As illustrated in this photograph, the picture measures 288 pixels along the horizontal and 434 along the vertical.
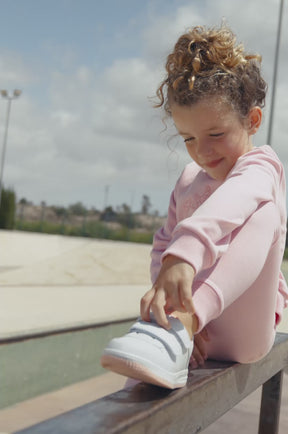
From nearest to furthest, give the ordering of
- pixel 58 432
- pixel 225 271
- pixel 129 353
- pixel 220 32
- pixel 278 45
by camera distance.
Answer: pixel 58 432, pixel 129 353, pixel 225 271, pixel 220 32, pixel 278 45

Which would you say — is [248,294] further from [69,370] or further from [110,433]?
[69,370]

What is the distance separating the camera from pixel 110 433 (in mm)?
750

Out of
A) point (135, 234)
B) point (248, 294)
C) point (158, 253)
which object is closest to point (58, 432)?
point (248, 294)

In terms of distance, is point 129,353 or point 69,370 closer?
point 129,353

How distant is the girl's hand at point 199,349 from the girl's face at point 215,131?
1.55 ft

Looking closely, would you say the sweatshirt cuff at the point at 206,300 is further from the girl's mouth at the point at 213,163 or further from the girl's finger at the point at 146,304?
the girl's mouth at the point at 213,163

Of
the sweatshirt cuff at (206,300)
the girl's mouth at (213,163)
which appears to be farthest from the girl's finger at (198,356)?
the girl's mouth at (213,163)

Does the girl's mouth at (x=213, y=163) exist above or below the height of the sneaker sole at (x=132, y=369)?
A: above

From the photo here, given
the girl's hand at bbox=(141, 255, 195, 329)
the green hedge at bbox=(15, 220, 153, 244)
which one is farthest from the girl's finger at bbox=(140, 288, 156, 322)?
the green hedge at bbox=(15, 220, 153, 244)

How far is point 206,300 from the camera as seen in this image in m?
1.11

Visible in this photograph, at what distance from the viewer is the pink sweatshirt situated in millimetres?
1046

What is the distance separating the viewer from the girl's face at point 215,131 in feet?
4.45

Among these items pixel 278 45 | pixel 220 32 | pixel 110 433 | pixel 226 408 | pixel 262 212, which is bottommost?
pixel 226 408

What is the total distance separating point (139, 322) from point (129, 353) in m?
0.10
